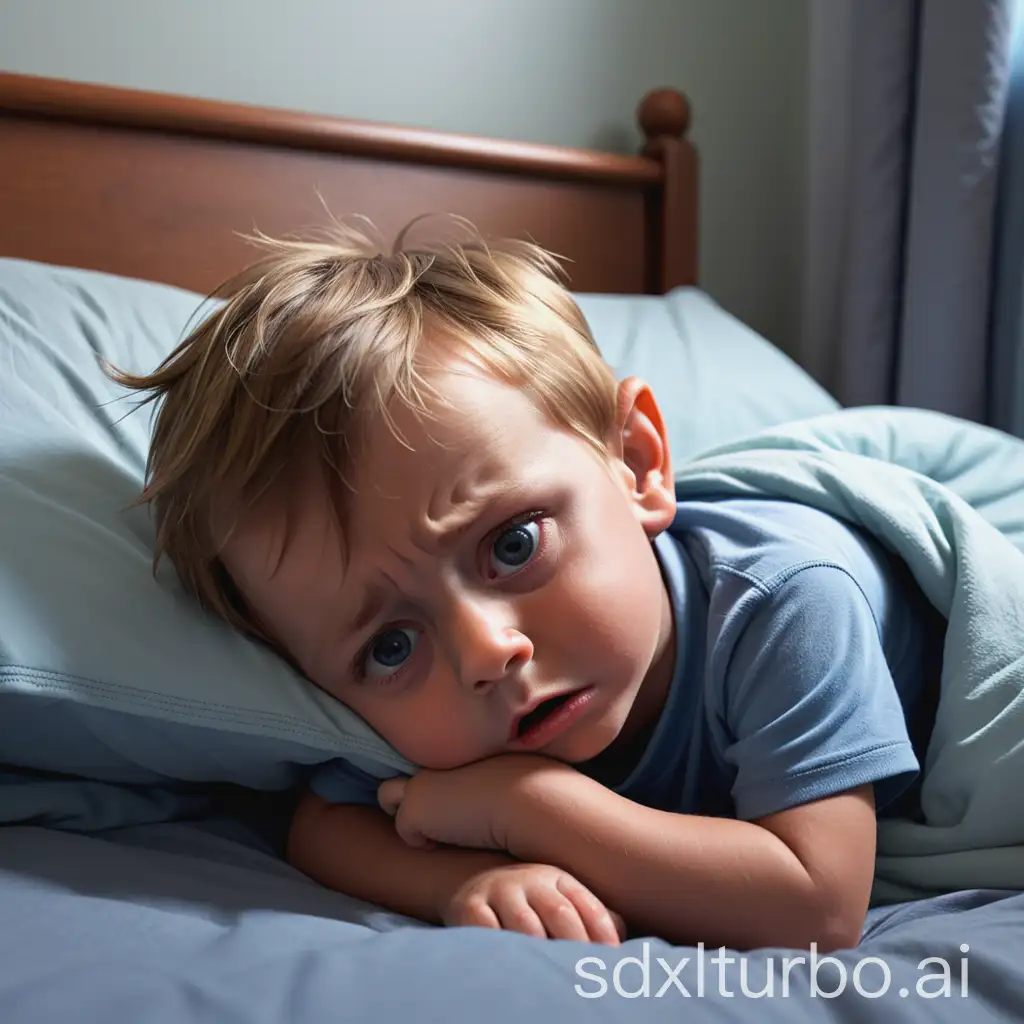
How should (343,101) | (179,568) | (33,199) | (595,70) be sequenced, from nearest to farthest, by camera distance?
(179,568) < (33,199) < (343,101) < (595,70)

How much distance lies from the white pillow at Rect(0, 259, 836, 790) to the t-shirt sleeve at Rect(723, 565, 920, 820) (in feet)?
0.79

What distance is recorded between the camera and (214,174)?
132 centimetres

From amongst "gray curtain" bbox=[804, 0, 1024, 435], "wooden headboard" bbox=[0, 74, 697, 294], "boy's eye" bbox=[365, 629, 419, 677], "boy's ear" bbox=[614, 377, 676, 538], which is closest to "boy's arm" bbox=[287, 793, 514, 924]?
"boy's eye" bbox=[365, 629, 419, 677]

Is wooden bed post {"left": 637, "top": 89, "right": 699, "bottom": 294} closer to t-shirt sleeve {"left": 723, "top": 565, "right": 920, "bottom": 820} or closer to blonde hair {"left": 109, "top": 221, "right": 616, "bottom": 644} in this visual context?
blonde hair {"left": 109, "top": 221, "right": 616, "bottom": 644}

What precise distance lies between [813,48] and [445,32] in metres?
0.55

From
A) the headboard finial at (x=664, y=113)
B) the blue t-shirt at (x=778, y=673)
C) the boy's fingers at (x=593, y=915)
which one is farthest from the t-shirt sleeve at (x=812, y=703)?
the headboard finial at (x=664, y=113)

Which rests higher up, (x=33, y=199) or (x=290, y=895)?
(x=33, y=199)

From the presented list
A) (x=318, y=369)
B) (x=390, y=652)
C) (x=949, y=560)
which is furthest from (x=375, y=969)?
(x=949, y=560)

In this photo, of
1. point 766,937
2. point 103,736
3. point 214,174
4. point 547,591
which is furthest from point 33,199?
point 766,937

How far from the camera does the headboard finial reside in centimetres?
161

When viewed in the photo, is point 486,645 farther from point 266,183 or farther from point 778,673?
point 266,183

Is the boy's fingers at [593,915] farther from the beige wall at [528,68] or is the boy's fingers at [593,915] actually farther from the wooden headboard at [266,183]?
the beige wall at [528,68]

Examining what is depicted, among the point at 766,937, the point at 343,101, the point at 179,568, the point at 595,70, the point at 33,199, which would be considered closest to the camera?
the point at 766,937

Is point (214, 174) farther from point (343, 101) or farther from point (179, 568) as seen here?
point (179, 568)
